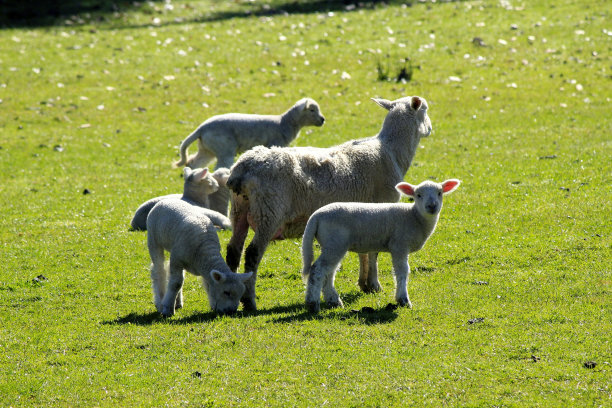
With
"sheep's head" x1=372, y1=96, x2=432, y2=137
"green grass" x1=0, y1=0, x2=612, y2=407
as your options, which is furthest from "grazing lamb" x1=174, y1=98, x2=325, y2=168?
"sheep's head" x1=372, y1=96, x2=432, y2=137

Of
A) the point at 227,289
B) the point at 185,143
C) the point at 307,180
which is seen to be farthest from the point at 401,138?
the point at 185,143

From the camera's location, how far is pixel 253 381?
7977 millimetres

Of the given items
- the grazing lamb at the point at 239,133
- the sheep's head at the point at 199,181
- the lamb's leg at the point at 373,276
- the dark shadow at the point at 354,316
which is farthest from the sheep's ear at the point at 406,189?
the grazing lamb at the point at 239,133

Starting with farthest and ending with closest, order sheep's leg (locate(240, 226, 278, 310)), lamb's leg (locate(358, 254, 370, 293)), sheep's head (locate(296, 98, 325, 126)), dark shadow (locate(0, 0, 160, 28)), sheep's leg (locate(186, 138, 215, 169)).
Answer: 1. dark shadow (locate(0, 0, 160, 28))
2. sheep's head (locate(296, 98, 325, 126))
3. sheep's leg (locate(186, 138, 215, 169))
4. lamb's leg (locate(358, 254, 370, 293))
5. sheep's leg (locate(240, 226, 278, 310))

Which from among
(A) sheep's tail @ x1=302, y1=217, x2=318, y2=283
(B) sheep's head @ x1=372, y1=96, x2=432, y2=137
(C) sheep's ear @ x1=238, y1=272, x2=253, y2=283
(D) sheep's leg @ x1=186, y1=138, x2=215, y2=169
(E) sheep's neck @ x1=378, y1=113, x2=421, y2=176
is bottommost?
(D) sheep's leg @ x1=186, y1=138, x2=215, y2=169

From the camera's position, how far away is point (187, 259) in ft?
33.2

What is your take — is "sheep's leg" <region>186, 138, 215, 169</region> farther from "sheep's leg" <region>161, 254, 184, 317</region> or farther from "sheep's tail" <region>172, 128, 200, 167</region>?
"sheep's leg" <region>161, 254, 184, 317</region>

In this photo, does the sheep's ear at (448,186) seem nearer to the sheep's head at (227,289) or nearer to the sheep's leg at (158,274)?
the sheep's head at (227,289)

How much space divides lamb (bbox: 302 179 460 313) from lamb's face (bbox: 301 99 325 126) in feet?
23.2

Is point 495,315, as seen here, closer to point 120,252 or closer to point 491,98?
point 120,252

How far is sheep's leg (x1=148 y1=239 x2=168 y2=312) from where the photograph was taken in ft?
34.4

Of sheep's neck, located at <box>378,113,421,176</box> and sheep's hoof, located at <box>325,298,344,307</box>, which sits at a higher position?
sheep's neck, located at <box>378,113,421,176</box>

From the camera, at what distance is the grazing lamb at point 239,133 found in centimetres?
1623

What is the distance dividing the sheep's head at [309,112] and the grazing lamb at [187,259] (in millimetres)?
6716
